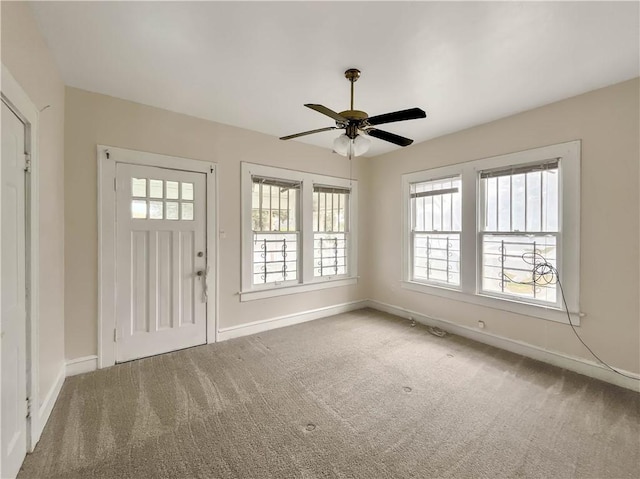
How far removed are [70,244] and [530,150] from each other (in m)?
4.67

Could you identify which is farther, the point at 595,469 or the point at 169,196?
the point at 169,196

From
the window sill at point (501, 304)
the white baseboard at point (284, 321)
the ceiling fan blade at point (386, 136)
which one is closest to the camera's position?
the ceiling fan blade at point (386, 136)

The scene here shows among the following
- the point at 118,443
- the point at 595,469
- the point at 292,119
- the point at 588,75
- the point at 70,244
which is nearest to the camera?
the point at 595,469

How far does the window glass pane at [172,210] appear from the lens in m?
3.09

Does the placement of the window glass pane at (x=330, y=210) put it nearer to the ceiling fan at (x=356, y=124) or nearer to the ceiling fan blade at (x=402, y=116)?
the ceiling fan at (x=356, y=124)

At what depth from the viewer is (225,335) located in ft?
11.5

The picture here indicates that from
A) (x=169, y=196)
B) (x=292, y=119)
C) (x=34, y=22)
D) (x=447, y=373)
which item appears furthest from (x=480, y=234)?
(x=34, y=22)

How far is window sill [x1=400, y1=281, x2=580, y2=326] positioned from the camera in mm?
2855

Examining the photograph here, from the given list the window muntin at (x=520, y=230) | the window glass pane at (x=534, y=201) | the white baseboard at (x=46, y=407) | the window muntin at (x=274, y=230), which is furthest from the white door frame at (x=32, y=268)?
the window glass pane at (x=534, y=201)

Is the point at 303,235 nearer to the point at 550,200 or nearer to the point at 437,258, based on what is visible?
the point at 437,258

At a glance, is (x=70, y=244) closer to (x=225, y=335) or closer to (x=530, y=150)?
(x=225, y=335)

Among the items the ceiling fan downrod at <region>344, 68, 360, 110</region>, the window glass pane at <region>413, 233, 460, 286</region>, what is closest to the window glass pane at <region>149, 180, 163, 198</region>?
the ceiling fan downrod at <region>344, 68, 360, 110</region>

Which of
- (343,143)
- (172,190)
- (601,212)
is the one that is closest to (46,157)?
(172,190)

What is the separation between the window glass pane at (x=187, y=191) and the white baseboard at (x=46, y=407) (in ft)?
6.30
